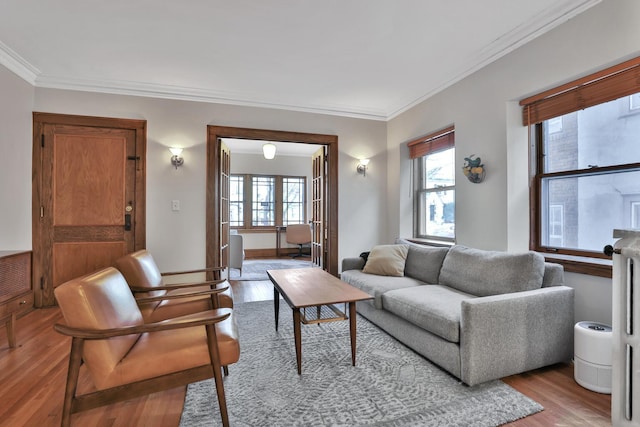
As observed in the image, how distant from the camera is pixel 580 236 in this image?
2471 mm

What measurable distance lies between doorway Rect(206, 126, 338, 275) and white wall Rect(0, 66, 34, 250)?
6.14ft

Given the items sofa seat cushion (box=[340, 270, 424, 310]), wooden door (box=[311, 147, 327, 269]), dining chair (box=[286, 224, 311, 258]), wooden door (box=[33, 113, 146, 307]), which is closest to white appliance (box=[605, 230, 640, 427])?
sofa seat cushion (box=[340, 270, 424, 310])

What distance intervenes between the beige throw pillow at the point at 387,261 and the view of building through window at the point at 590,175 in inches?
50.5

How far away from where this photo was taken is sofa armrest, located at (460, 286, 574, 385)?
1.89m

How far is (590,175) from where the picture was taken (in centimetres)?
240

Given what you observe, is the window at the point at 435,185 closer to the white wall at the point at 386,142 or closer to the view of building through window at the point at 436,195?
the view of building through window at the point at 436,195

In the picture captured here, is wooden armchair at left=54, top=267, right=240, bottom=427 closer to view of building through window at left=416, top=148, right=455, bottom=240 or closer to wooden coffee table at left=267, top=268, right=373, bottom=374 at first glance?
wooden coffee table at left=267, top=268, right=373, bottom=374

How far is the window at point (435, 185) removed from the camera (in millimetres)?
3836

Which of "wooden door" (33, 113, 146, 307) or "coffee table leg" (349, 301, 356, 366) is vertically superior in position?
"wooden door" (33, 113, 146, 307)

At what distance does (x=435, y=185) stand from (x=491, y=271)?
192cm

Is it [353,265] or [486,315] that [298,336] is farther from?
[353,265]

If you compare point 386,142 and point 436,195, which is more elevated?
point 386,142

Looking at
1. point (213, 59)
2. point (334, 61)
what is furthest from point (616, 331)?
point (213, 59)

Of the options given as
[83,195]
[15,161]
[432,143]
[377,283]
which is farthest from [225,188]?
[432,143]
